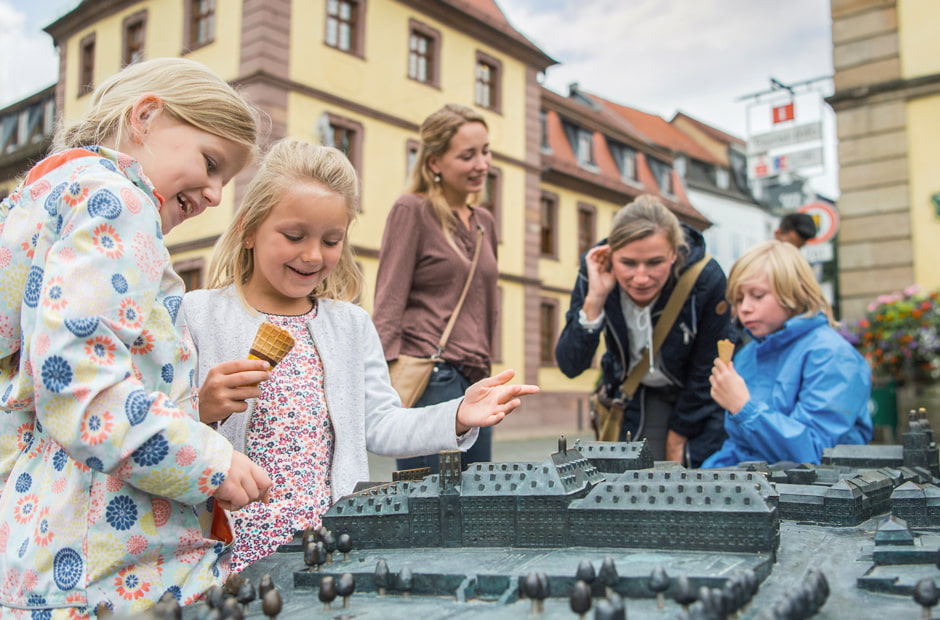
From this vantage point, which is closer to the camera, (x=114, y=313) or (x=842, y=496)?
(x=114, y=313)

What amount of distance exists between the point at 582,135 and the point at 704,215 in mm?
9028

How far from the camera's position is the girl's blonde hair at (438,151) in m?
4.02

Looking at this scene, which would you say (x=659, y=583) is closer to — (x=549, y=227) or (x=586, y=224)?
(x=549, y=227)

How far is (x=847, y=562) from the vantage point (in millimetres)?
1755

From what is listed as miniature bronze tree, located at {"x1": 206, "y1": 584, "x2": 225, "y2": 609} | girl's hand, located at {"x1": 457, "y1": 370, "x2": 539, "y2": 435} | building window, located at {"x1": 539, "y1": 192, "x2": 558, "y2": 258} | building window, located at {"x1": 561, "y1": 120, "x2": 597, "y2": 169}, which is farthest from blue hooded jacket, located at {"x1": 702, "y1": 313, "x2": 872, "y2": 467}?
building window, located at {"x1": 561, "y1": 120, "x2": 597, "y2": 169}

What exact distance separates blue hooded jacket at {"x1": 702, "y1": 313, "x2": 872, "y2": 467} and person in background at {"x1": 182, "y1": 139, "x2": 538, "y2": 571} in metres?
1.52

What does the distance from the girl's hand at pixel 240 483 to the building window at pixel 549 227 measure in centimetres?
2219

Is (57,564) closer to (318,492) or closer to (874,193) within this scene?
(318,492)

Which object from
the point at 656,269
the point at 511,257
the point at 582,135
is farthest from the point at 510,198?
the point at 656,269

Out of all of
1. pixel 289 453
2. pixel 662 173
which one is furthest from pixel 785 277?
pixel 662 173

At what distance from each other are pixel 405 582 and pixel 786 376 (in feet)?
8.77

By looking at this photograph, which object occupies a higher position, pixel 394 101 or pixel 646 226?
pixel 394 101

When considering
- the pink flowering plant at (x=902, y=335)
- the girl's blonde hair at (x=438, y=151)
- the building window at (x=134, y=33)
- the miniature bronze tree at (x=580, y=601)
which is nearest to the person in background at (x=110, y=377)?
the miniature bronze tree at (x=580, y=601)

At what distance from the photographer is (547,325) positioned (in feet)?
78.0
